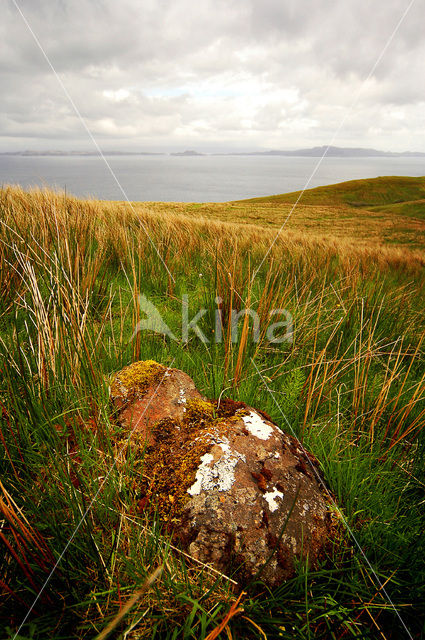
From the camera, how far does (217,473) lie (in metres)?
1.06

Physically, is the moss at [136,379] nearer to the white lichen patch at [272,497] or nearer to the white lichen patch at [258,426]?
the white lichen patch at [258,426]

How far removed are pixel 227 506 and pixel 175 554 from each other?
0.21 meters

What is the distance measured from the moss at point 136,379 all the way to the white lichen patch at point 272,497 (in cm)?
67

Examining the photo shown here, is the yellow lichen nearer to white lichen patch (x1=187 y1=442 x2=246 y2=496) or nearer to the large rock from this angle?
the large rock

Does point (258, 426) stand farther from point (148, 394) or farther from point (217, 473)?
point (148, 394)

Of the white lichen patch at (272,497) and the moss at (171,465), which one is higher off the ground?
the moss at (171,465)

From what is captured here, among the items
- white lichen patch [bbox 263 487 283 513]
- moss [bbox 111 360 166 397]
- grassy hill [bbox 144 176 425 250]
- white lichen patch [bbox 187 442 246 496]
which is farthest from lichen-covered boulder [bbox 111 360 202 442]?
grassy hill [bbox 144 176 425 250]

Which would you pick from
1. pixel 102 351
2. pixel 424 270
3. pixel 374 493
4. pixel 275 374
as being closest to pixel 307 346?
pixel 275 374

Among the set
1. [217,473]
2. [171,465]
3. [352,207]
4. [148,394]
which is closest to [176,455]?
[171,465]

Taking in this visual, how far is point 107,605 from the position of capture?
30.2 inches

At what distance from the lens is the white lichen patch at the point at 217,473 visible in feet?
3.38

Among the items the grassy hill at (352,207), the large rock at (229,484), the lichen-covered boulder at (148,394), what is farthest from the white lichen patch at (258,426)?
the grassy hill at (352,207)

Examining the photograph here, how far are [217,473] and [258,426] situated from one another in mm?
295

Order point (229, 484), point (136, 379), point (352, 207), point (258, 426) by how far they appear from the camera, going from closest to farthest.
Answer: point (229, 484) → point (258, 426) → point (136, 379) → point (352, 207)
